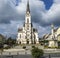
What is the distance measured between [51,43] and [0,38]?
91.1m

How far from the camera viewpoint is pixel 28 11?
477 feet

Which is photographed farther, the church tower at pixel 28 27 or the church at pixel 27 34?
the church tower at pixel 28 27

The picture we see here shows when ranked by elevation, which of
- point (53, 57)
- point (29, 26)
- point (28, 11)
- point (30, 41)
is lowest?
point (53, 57)

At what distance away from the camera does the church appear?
13538 centimetres

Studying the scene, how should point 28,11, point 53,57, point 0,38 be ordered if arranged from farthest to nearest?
point 0,38 < point 28,11 < point 53,57

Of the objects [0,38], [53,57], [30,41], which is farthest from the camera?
[0,38]

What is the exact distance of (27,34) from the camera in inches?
5399

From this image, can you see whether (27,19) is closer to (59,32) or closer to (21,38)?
(21,38)

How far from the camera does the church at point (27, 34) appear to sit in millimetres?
135375

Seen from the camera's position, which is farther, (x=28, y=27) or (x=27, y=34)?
(x=28, y=27)

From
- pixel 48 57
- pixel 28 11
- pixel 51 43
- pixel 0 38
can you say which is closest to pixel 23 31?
pixel 28 11

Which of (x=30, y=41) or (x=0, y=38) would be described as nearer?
(x=30, y=41)

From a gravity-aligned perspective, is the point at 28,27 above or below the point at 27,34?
above

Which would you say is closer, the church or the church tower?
the church
